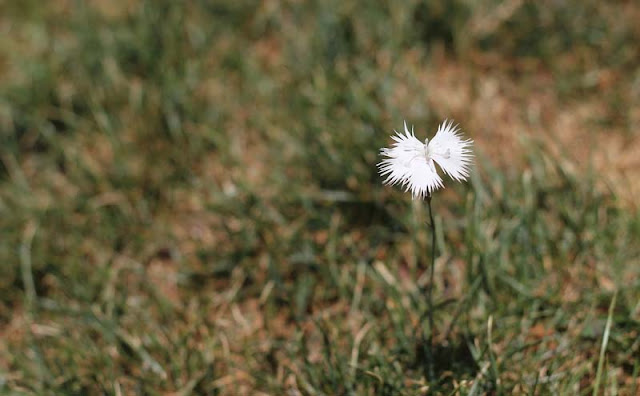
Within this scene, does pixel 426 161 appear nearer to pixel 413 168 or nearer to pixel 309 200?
pixel 413 168

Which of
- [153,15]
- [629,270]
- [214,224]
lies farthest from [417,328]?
[153,15]

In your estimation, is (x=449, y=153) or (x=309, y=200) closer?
(x=449, y=153)

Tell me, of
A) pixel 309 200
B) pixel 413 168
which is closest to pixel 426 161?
pixel 413 168

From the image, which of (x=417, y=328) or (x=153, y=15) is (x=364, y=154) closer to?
(x=417, y=328)

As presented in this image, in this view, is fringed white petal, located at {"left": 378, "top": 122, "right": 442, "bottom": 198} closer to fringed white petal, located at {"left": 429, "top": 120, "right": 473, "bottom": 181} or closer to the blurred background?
fringed white petal, located at {"left": 429, "top": 120, "right": 473, "bottom": 181}

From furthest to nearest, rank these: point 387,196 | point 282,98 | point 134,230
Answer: point 282,98
point 134,230
point 387,196

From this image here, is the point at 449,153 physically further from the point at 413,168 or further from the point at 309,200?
the point at 309,200

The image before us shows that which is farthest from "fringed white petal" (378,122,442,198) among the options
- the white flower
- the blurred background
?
the blurred background

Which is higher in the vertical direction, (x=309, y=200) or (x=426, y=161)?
(x=309, y=200)
